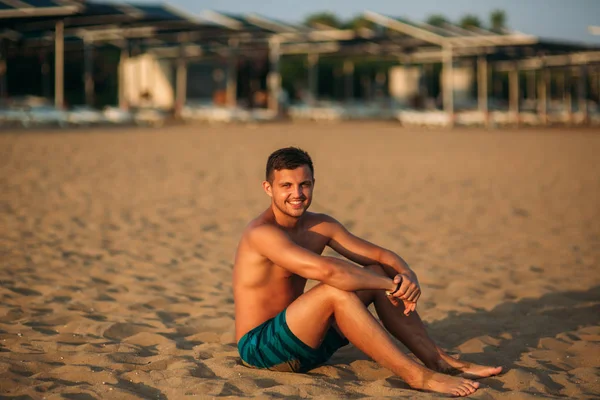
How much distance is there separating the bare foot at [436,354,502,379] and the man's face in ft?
2.91

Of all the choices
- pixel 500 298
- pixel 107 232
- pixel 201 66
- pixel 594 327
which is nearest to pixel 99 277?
pixel 107 232

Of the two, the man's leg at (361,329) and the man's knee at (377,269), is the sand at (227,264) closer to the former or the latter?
the man's leg at (361,329)

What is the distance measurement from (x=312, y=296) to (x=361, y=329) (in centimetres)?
23

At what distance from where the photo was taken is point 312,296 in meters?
3.00

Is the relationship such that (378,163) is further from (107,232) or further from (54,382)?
(54,382)

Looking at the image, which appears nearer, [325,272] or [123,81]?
[325,272]

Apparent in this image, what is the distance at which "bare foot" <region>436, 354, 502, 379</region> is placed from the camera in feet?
10.5

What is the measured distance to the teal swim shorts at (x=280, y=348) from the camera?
307 centimetres

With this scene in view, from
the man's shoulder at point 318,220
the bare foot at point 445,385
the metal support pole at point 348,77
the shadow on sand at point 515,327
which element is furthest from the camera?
the metal support pole at point 348,77

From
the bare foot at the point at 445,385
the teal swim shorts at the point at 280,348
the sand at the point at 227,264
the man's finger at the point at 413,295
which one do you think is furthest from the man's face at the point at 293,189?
the bare foot at the point at 445,385

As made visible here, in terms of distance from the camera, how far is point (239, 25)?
874 inches

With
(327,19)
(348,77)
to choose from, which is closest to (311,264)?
(348,77)

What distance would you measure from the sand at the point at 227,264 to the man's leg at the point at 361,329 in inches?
3.4

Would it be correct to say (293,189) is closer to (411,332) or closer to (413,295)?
(413,295)
